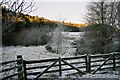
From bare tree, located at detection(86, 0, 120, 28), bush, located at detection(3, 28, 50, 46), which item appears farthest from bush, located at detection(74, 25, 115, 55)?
bush, located at detection(3, 28, 50, 46)

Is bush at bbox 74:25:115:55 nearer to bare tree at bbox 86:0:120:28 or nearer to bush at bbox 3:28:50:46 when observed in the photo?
bare tree at bbox 86:0:120:28

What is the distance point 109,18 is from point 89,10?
10.7 feet

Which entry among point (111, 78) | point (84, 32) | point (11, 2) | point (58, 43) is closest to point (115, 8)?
point (84, 32)

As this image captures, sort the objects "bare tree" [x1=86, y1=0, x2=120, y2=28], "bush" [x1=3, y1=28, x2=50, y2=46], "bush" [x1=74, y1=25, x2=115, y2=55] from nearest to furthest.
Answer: "bush" [x1=74, y1=25, x2=115, y2=55]
"bare tree" [x1=86, y1=0, x2=120, y2=28]
"bush" [x1=3, y1=28, x2=50, y2=46]

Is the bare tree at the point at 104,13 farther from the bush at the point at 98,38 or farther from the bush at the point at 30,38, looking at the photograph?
the bush at the point at 30,38

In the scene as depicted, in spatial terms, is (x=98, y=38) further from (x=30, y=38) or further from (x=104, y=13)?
(x=30, y=38)

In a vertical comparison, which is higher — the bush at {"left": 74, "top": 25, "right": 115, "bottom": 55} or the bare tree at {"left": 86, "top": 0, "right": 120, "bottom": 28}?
the bare tree at {"left": 86, "top": 0, "right": 120, "bottom": 28}

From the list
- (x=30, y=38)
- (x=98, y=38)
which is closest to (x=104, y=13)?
(x=98, y=38)

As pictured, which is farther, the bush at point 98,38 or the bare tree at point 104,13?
the bare tree at point 104,13

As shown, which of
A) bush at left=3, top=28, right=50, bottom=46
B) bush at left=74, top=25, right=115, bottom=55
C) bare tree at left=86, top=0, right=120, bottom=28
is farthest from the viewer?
bush at left=3, top=28, right=50, bottom=46

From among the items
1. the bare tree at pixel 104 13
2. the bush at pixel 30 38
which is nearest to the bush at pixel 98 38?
the bare tree at pixel 104 13

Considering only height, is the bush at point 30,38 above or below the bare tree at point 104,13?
below

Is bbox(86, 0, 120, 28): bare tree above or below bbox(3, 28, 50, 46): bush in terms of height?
above

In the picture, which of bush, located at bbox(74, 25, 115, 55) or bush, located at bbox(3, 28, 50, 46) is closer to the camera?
bush, located at bbox(74, 25, 115, 55)
